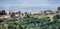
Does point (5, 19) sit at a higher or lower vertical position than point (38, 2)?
lower

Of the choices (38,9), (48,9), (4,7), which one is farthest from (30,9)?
(4,7)

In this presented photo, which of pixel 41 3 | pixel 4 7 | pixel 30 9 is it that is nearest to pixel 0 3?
pixel 4 7

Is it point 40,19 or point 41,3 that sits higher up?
point 41,3

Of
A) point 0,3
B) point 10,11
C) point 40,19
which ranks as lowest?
point 40,19

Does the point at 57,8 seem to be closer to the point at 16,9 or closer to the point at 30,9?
the point at 30,9

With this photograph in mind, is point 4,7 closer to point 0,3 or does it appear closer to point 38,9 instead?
point 0,3

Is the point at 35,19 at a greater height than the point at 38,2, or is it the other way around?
the point at 38,2

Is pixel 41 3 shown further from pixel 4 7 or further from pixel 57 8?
pixel 4 7
